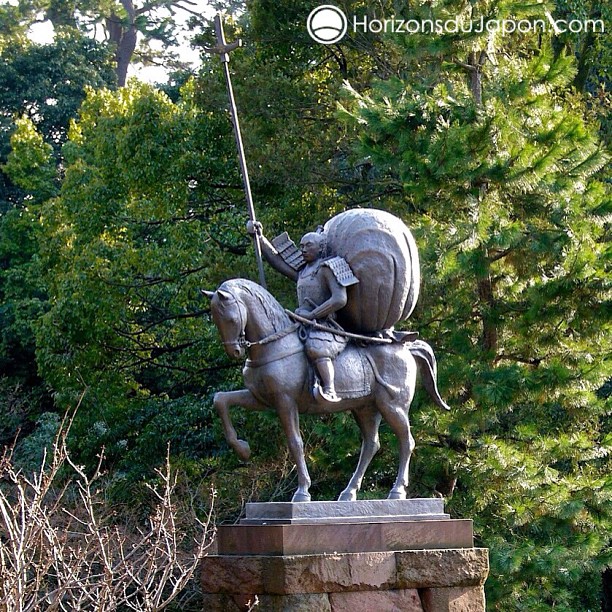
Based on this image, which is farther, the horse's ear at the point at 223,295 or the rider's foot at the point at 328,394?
the rider's foot at the point at 328,394

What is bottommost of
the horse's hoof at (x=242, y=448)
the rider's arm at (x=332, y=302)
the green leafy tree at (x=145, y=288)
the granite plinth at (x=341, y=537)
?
the green leafy tree at (x=145, y=288)

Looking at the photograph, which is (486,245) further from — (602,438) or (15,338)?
(15,338)

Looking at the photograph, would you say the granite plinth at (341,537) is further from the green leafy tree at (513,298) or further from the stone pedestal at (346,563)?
the green leafy tree at (513,298)

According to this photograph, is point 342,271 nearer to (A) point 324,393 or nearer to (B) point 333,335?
(B) point 333,335

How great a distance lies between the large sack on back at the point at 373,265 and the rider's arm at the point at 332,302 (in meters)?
0.15

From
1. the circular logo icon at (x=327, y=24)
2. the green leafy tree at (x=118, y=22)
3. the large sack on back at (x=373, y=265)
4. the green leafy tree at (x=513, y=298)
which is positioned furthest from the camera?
the green leafy tree at (x=118, y=22)

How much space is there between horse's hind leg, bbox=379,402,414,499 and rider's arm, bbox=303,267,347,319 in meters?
0.65

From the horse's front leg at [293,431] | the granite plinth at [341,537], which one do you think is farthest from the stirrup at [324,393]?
the granite plinth at [341,537]

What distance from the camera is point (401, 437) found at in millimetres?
7758

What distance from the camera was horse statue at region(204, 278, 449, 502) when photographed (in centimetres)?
727

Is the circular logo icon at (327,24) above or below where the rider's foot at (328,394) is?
above

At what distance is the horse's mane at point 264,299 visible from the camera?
730cm

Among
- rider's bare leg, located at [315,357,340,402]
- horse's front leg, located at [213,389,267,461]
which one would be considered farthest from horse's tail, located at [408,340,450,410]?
horse's front leg, located at [213,389,267,461]

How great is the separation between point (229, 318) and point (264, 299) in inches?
12.9
